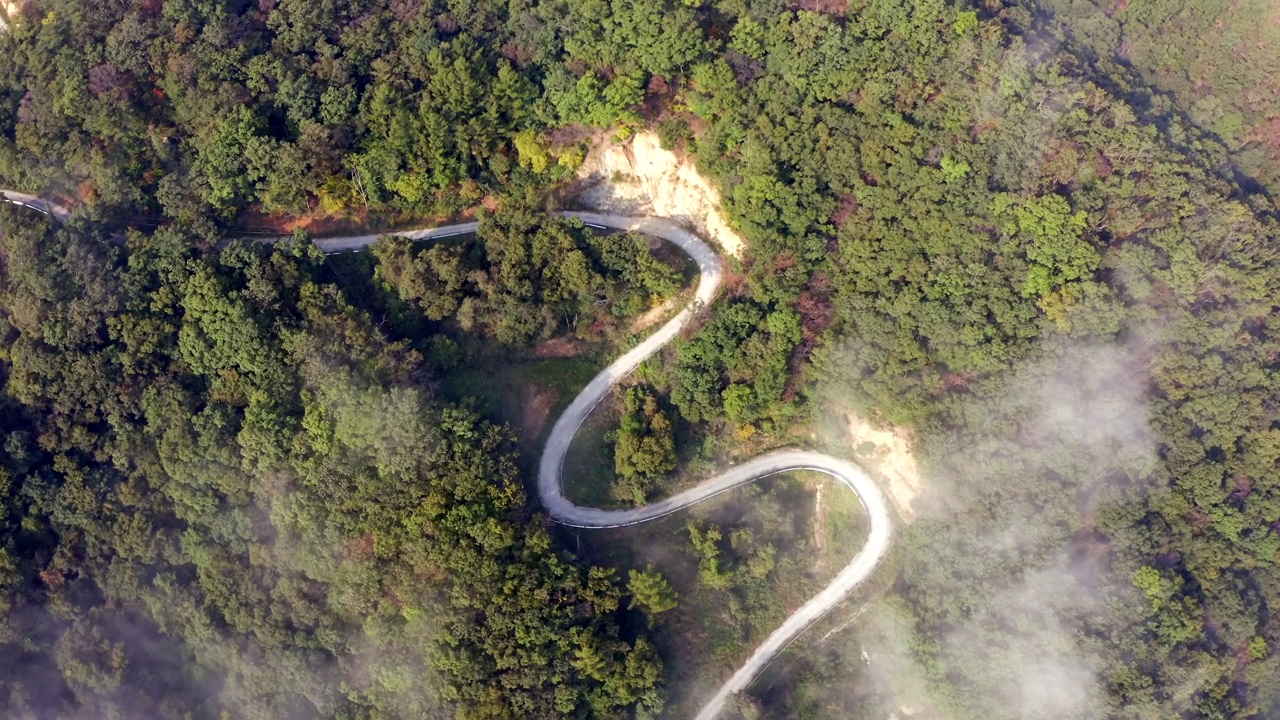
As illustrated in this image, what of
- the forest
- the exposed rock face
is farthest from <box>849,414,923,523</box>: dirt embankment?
the exposed rock face

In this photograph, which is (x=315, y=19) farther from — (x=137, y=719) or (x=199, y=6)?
(x=137, y=719)

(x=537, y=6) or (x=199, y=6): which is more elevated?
(x=537, y=6)

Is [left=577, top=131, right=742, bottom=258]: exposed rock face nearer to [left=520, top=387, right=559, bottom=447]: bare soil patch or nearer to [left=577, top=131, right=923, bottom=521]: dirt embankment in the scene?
[left=577, top=131, right=923, bottom=521]: dirt embankment

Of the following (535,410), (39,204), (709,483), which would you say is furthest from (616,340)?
(39,204)

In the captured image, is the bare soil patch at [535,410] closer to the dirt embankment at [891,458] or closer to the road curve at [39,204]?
the dirt embankment at [891,458]

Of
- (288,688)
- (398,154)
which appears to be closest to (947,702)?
(288,688)

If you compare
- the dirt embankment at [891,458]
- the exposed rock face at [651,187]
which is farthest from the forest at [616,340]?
the dirt embankment at [891,458]
